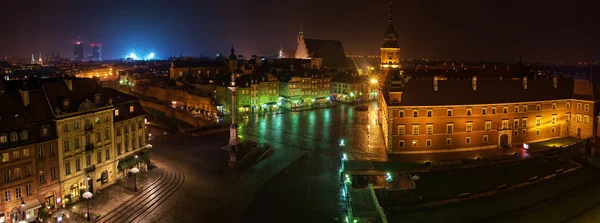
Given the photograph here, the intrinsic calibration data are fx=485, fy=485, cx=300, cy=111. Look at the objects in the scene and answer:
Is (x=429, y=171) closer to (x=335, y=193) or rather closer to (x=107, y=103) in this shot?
(x=335, y=193)

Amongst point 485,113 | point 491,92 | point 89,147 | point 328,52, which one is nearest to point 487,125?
point 485,113

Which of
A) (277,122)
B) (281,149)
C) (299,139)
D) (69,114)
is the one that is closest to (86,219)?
(69,114)

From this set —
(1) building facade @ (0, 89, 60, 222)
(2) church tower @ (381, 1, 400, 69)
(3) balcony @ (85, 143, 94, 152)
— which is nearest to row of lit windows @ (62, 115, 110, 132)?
(1) building facade @ (0, 89, 60, 222)

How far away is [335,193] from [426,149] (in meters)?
13.7

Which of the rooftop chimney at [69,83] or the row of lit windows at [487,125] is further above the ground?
the rooftop chimney at [69,83]

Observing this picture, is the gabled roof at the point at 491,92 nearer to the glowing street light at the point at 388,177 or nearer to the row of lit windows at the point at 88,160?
the glowing street light at the point at 388,177

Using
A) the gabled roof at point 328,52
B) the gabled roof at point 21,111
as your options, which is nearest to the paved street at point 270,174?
the gabled roof at point 21,111

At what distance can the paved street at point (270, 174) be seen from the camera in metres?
26.4

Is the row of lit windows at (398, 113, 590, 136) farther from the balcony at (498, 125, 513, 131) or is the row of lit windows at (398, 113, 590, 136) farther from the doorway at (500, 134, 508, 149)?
the doorway at (500, 134, 508, 149)

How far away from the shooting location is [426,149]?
4025 centimetres

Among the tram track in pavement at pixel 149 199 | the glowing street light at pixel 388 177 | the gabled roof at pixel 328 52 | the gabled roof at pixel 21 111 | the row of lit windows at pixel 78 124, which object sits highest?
the gabled roof at pixel 328 52

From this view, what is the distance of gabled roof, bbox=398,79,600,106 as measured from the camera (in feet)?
133

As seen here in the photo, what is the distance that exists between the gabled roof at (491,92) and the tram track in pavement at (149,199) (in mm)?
19012

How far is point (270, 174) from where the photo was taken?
33.6 metres
